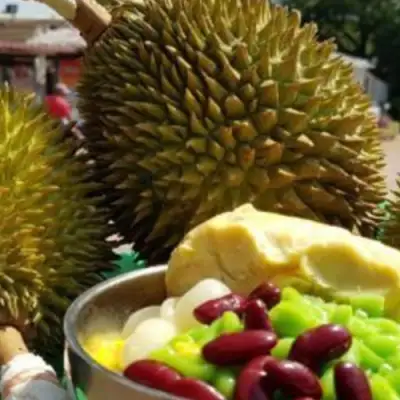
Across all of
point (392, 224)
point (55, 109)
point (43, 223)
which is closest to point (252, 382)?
point (43, 223)

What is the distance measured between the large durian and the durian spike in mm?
39

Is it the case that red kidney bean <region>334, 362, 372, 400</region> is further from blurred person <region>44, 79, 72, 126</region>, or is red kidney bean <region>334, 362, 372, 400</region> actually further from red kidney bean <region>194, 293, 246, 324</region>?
blurred person <region>44, 79, 72, 126</region>

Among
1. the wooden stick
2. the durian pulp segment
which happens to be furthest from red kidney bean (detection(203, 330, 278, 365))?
the wooden stick

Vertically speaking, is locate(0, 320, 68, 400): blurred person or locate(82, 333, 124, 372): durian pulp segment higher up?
locate(82, 333, 124, 372): durian pulp segment

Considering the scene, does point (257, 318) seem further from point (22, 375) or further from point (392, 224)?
point (392, 224)

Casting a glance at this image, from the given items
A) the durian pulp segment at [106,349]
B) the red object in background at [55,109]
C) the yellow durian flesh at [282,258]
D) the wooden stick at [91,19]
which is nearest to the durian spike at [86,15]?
the wooden stick at [91,19]

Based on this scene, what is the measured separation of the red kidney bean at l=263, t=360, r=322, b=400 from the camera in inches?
27.1

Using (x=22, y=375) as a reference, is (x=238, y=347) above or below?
above

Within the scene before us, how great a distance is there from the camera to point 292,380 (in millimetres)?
688

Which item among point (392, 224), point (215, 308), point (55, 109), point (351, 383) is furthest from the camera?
point (55, 109)

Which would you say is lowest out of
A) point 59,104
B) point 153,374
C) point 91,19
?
point 59,104

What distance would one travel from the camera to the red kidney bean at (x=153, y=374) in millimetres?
714

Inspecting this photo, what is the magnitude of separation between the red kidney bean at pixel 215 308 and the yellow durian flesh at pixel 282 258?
3.7 inches

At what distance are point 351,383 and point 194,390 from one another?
12 centimetres
